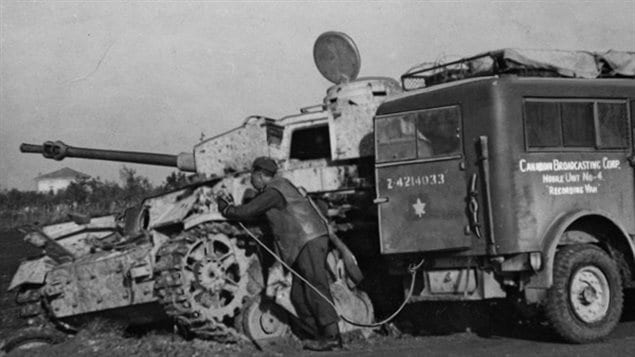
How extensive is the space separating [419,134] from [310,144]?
233 cm

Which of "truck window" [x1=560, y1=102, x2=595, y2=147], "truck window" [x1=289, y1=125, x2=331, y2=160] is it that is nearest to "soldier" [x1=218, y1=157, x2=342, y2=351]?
"truck window" [x1=289, y1=125, x2=331, y2=160]

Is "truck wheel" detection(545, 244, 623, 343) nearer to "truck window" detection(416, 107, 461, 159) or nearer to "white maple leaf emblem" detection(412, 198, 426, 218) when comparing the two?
"white maple leaf emblem" detection(412, 198, 426, 218)

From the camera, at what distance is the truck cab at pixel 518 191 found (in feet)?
29.4

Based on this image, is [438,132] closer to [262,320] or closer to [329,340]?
[329,340]

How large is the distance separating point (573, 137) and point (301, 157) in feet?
12.5

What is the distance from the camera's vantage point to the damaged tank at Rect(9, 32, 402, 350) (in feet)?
32.2

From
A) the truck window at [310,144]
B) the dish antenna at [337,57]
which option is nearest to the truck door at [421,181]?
the truck window at [310,144]

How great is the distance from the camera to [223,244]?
1015cm

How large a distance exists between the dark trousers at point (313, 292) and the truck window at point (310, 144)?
1.97m

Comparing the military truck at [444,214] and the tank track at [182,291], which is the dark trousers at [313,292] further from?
the tank track at [182,291]

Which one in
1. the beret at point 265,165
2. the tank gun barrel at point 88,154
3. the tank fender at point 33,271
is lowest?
the tank fender at point 33,271

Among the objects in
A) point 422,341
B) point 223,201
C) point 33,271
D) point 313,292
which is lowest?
point 422,341

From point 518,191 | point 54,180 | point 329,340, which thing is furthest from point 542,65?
point 54,180

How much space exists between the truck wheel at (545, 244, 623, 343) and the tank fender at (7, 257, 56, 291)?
6433mm
